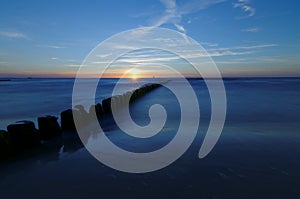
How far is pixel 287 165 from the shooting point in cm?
479

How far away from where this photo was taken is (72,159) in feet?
17.5

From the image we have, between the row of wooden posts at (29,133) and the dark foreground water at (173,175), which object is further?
the row of wooden posts at (29,133)

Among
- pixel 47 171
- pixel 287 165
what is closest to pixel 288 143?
pixel 287 165

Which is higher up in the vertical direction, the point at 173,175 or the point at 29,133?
the point at 29,133

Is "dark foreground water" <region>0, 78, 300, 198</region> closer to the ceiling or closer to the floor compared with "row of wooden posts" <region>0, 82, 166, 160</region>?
closer to the floor

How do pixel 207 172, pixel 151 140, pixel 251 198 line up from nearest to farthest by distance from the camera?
pixel 251 198 < pixel 207 172 < pixel 151 140

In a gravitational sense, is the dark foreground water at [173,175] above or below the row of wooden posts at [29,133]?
below

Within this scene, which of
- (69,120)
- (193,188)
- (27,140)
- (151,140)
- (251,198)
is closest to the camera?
(251,198)

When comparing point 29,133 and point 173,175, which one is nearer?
point 173,175

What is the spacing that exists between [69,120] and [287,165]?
6.56m

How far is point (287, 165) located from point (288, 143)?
1836 millimetres

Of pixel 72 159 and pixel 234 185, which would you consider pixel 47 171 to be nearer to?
pixel 72 159

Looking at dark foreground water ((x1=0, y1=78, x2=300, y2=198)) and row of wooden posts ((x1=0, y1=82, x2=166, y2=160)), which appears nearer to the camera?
dark foreground water ((x1=0, y1=78, x2=300, y2=198))

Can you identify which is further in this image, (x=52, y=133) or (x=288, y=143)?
(x=52, y=133)
